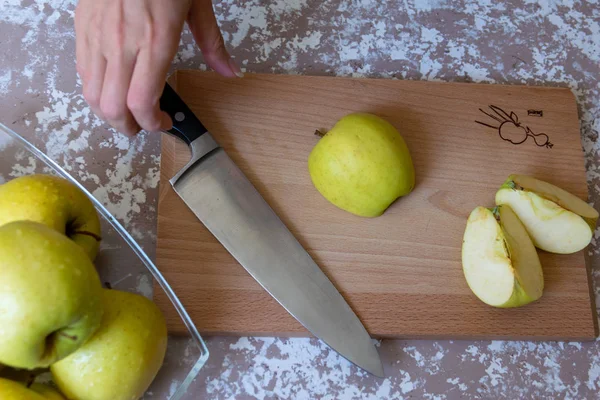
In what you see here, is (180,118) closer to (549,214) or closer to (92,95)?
(92,95)

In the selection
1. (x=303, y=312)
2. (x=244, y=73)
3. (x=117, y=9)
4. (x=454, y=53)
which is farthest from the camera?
(x=454, y=53)

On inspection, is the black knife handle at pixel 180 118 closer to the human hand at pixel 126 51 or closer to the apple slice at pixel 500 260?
the human hand at pixel 126 51

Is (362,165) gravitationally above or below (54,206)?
below

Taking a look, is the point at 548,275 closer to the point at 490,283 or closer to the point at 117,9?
the point at 490,283

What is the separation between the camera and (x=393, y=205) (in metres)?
0.88

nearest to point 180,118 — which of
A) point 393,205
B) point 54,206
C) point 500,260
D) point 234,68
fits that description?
point 234,68

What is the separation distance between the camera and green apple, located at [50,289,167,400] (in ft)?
2.05

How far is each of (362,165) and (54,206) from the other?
1.33ft

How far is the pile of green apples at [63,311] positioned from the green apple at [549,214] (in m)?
0.54

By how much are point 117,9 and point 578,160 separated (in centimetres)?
75

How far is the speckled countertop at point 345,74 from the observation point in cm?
83

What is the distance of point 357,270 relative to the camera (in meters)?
0.84

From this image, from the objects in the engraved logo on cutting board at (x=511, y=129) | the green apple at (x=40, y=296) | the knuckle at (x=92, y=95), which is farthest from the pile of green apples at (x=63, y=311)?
the engraved logo on cutting board at (x=511, y=129)

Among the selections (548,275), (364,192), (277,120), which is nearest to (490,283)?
(548,275)
